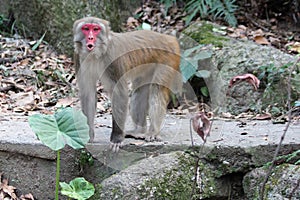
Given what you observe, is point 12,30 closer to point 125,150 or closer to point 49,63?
point 49,63

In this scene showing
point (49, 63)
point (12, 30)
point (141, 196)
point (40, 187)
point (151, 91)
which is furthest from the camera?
point (12, 30)

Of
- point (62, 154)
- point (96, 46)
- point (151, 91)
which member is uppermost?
point (96, 46)

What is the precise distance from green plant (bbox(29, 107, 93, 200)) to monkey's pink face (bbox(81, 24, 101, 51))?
0.63m

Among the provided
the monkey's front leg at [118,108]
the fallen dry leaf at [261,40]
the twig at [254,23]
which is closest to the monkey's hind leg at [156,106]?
the monkey's front leg at [118,108]

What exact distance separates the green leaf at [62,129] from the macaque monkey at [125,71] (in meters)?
0.69

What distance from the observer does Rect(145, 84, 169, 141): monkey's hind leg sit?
5263 millimetres

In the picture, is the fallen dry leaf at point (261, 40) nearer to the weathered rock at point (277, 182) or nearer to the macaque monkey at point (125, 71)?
the macaque monkey at point (125, 71)

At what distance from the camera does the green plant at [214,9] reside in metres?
9.41

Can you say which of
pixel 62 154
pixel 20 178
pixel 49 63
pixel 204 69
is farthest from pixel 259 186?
pixel 49 63

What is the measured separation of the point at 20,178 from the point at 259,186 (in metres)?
2.10

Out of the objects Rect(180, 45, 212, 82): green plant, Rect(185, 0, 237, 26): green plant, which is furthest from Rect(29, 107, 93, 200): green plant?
Rect(185, 0, 237, 26): green plant

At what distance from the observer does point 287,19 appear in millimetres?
9852

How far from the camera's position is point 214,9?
9555 mm

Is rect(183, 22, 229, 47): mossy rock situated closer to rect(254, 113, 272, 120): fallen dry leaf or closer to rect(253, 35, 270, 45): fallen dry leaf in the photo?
rect(253, 35, 270, 45): fallen dry leaf
